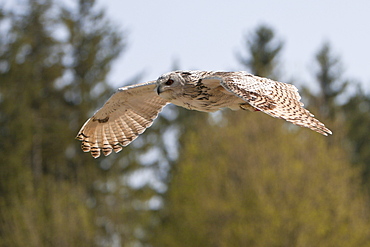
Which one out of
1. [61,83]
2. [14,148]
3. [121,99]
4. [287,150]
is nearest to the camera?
[121,99]

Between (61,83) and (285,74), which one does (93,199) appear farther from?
(285,74)

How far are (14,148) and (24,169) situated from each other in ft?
2.81

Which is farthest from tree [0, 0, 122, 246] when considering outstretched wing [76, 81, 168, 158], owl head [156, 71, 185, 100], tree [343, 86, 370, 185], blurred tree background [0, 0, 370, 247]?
owl head [156, 71, 185, 100]

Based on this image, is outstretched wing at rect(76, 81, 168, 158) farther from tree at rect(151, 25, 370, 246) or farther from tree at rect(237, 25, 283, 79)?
tree at rect(237, 25, 283, 79)

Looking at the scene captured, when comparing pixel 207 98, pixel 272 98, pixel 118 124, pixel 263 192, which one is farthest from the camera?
pixel 263 192

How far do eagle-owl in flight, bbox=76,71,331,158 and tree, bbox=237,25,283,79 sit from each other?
66.2 ft

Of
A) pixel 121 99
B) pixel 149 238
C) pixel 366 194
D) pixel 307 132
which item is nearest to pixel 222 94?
pixel 121 99

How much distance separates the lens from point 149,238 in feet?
86.5

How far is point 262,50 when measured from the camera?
3061 cm

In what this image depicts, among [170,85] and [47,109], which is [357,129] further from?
[170,85]

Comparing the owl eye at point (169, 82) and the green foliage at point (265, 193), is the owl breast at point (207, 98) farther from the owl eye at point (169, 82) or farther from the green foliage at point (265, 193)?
the green foliage at point (265, 193)

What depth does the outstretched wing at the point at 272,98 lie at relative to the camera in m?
6.61

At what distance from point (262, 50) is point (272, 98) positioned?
23.7m

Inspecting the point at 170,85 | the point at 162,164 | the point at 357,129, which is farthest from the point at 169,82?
the point at 357,129
